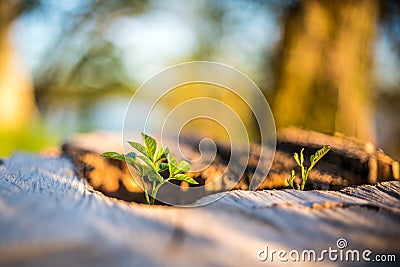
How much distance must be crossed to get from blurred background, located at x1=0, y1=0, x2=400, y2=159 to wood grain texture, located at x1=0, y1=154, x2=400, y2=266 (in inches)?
66.9

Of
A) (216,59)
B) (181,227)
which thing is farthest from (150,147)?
(216,59)

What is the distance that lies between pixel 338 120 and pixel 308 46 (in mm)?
701

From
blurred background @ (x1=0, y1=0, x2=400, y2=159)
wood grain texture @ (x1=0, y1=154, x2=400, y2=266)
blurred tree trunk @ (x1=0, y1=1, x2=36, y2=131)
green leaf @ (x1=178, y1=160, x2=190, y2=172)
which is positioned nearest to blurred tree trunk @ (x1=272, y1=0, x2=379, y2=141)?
blurred background @ (x1=0, y1=0, x2=400, y2=159)

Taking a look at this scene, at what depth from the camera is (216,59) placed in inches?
205

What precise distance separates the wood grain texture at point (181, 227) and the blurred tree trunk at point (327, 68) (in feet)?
7.58

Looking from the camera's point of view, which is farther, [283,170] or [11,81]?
[11,81]

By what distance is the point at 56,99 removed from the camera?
703 centimetres

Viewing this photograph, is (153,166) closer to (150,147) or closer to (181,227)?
(150,147)

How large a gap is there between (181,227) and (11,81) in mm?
6160

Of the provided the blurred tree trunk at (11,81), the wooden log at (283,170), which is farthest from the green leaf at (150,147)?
the blurred tree trunk at (11,81)

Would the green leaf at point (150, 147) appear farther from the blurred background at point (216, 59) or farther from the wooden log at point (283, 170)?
the blurred background at point (216, 59)

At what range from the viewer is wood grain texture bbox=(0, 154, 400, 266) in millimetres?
411

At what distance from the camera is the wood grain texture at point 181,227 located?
41 centimetres

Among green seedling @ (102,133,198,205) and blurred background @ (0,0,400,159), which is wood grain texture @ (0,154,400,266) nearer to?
green seedling @ (102,133,198,205)
